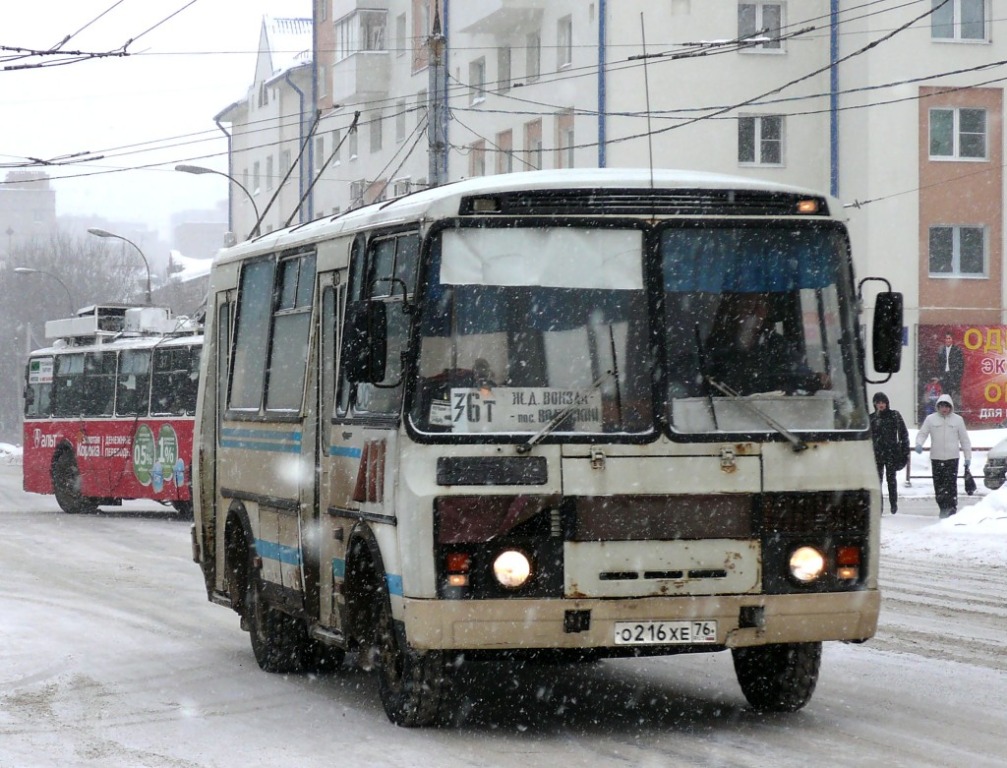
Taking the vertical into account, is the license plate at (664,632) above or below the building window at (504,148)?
below

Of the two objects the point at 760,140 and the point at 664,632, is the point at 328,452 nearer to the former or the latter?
the point at 664,632

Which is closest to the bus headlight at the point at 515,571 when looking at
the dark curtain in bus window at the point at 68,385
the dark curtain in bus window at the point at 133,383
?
the dark curtain in bus window at the point at 133,383

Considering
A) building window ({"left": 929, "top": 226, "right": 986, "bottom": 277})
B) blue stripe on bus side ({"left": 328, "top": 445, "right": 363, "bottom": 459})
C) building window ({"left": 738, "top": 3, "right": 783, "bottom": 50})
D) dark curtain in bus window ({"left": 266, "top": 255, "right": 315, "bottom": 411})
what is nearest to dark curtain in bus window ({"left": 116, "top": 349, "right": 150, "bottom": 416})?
dark curtain in bus window ({"left": 266, "top": 255, "right": 315, "bottom": 411})

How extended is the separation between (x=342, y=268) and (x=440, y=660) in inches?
91.0

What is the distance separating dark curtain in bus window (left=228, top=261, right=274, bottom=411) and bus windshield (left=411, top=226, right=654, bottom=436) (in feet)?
10.0

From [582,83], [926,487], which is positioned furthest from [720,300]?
A: [582,83]

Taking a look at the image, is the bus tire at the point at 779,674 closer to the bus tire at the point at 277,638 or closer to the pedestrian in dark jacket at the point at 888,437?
the bus tire at the point at 277,638

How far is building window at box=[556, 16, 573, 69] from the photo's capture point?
46.2 meters

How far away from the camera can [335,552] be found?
9.85 meters

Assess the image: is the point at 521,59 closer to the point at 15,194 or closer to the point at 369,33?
the point at 369,33

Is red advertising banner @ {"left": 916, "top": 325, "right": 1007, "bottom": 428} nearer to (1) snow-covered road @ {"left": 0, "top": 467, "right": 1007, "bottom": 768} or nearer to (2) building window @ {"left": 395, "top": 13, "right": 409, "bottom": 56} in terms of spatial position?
(2) building window @ {"left": 395, "top": 13, "right": 409, "bottom": 56}

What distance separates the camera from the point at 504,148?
50031 mm

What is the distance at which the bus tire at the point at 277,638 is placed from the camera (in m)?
11.4

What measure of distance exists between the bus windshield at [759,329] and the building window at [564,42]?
123ft
